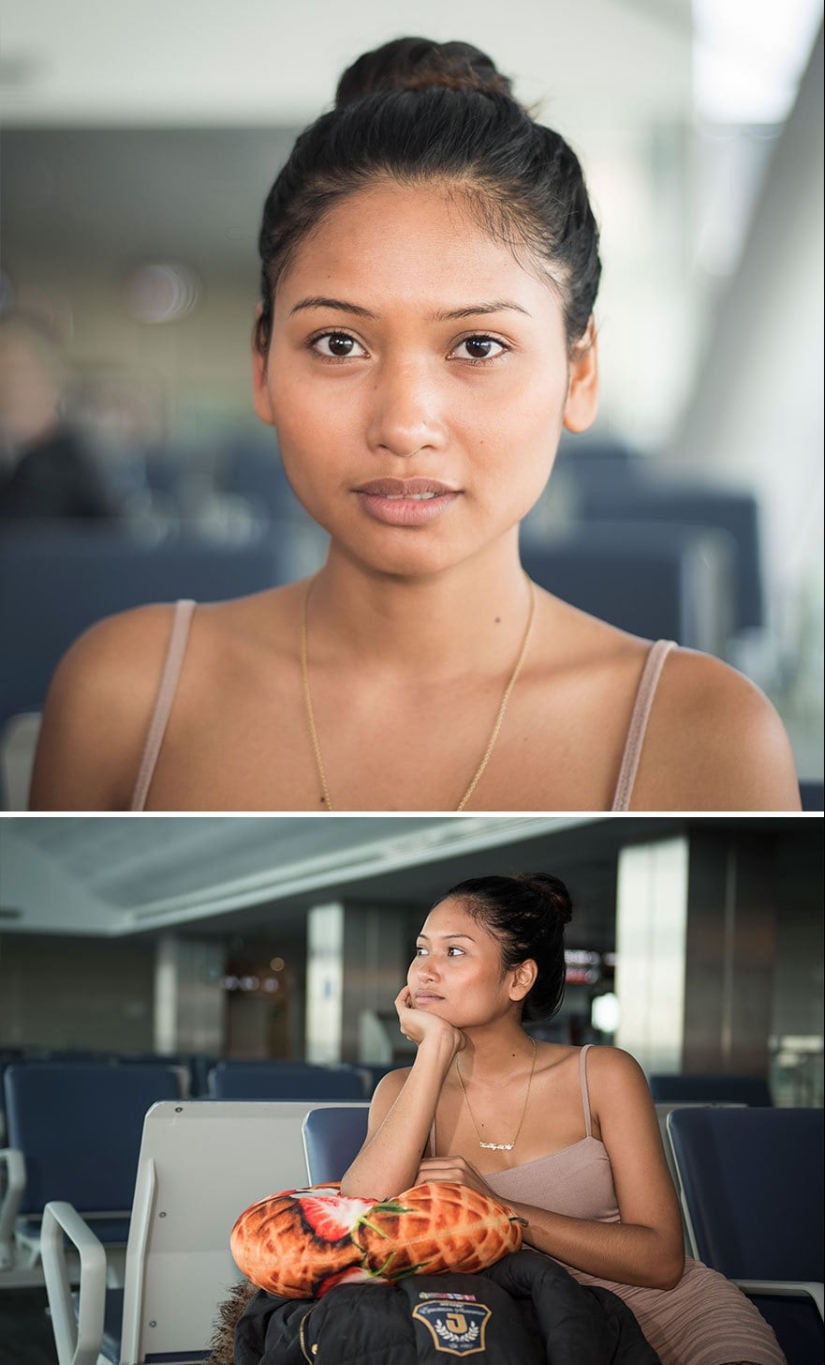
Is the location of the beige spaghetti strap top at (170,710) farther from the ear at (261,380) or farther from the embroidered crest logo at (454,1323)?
the embroidered crest logo at (454,1323)

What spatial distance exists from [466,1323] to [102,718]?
2.85ft

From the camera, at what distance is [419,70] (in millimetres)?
1837

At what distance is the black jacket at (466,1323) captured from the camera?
50.2 inches

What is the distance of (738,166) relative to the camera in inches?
102

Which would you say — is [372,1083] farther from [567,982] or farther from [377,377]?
[377,377]

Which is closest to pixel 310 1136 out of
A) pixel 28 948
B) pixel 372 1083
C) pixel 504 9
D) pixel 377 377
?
pixel 372 1083

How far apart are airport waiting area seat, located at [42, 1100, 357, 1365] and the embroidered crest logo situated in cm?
31

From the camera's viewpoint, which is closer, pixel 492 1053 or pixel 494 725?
pixel 492 1053

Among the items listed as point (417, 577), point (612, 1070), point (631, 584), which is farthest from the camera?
point (631, 584)

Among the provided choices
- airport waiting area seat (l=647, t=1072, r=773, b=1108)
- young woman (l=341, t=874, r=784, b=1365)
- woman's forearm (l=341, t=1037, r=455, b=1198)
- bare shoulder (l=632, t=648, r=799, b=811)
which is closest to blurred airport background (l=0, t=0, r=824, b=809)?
bare shoulder (l=632, t=648, r=799, b=811)

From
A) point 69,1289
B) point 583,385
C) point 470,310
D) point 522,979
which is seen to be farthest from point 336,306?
point 69,1289

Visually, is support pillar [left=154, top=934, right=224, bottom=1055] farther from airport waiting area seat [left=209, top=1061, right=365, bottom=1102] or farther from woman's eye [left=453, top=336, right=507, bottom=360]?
woman's eye [left=453, top=336, right=507, bottom=360]

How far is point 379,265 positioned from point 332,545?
0.33 meters

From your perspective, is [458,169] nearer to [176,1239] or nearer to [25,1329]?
[176,1239]
